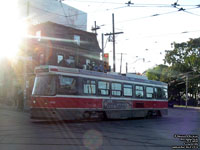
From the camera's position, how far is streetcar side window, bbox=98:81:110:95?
16.2 meters

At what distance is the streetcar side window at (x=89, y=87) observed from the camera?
50.1 feet

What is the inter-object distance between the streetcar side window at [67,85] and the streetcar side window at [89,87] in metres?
0.75

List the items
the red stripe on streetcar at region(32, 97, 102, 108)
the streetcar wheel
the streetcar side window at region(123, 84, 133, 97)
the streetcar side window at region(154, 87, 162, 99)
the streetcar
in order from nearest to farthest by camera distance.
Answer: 1. the red stripe on streetcar at region(32, 97, 102, 108)
2. the streetcar
3. the streetcar wheel
4. the streetcar side window at region(123, 84, 133, 97)
5. the streetcar side window at region(154, 87, 162, 99)

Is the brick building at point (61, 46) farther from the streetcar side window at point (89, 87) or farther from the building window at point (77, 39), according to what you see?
the streetcar side window at point (89, 87)

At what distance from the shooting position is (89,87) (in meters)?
15.6

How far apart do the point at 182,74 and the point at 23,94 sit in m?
39.7

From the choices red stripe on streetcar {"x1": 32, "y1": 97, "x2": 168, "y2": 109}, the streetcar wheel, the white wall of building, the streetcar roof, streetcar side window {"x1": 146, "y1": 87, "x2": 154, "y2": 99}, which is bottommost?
the streetcar wheel

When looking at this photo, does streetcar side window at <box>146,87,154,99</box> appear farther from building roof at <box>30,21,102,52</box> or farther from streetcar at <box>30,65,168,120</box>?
building roof at <box>30,21,102,52</box>

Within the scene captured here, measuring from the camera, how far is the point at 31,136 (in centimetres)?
959

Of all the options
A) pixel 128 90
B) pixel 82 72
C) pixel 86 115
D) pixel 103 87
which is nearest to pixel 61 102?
pixel 86 115

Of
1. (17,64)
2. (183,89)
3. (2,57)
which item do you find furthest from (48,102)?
(183,89)

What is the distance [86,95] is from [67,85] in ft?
4.72

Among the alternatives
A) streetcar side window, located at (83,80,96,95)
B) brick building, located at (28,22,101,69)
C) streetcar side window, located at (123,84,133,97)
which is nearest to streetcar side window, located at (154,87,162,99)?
streetcar side window, located at (123,84,133,97)

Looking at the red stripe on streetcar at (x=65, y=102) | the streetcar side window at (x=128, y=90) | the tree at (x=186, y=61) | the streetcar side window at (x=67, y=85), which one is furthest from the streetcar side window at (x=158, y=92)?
the tree at (x=186, y=61)
